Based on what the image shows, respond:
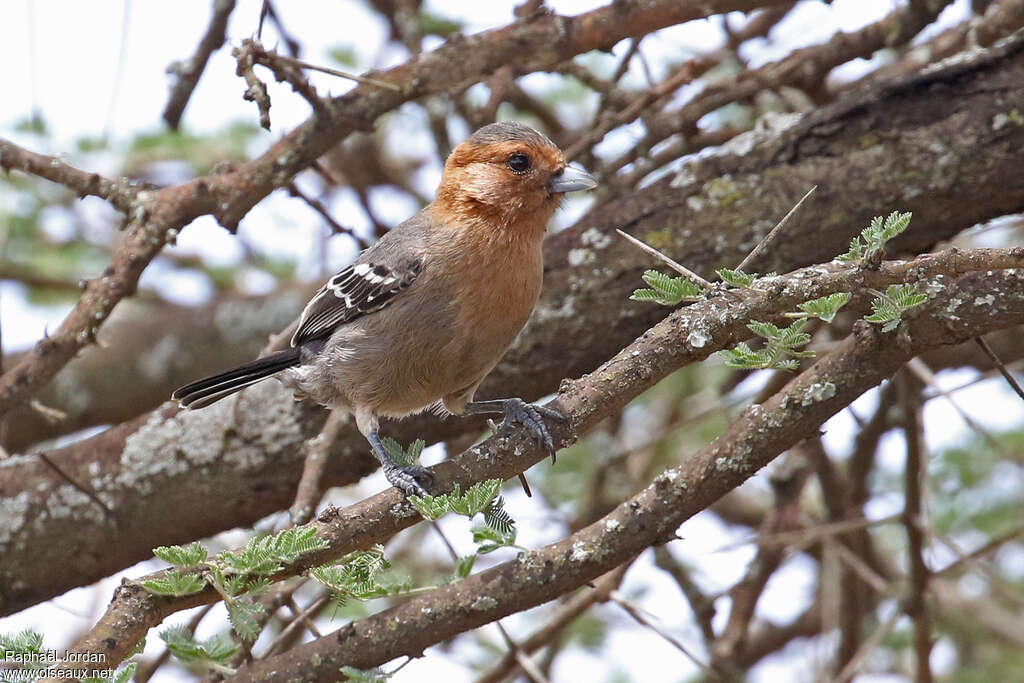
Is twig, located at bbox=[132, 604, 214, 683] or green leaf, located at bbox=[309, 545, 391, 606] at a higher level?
twig, located at bbox=[132, 604, 214, 683]

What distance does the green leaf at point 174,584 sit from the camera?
3115 mm

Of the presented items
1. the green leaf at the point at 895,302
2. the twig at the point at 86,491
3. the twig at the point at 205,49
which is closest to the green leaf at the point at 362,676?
the green leaf at the point at 895,302

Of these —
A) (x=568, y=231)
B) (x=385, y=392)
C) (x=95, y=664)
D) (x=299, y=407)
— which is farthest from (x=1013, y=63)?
(x=95, y=664)

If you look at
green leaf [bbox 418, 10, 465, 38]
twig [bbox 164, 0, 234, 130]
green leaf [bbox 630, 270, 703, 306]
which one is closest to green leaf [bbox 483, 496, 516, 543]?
green leaf [bbox 630, 270, 703, 306]

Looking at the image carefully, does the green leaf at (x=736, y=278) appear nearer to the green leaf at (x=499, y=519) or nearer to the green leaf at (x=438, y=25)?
the green leaf at (x=499, y=519)

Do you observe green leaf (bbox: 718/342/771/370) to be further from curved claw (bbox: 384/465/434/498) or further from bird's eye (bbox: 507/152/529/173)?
bird's eye (bbox: 507/152/529/173)

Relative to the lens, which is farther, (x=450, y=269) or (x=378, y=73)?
(x=378, y=73)

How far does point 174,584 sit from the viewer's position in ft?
10.2

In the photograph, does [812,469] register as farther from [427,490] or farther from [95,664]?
[95,664]

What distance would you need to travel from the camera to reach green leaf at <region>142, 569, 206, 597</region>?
312 centimetres

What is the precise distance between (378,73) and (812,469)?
296cm

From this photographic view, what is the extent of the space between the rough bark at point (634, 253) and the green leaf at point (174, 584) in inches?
72.5

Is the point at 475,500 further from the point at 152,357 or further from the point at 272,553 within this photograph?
the point at 152,357

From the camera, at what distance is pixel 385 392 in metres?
4.46
